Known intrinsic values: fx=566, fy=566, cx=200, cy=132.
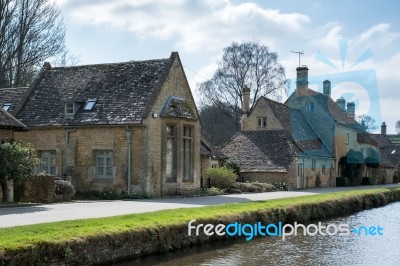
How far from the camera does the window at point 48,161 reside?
3028 centimetres

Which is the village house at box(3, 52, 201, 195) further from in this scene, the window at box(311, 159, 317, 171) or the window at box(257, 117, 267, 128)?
the window at box(311, 159, 317, 171)

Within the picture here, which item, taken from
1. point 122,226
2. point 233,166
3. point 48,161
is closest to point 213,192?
point 48,161

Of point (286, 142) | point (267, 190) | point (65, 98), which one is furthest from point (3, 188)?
point (286, 142)

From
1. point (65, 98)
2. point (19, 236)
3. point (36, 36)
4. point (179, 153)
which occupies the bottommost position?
point (19, 236)

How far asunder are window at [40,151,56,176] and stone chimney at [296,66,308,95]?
29902mm

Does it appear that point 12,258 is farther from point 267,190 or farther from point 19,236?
point 267,190

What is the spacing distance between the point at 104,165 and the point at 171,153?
3.67 metres

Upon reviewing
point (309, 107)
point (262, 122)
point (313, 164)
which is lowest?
point (313, 164)

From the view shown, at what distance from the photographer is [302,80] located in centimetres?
5378

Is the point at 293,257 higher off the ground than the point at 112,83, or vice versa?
the point at 112,83

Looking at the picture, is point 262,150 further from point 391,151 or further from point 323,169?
point 391,151

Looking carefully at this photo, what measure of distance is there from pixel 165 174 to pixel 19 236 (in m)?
17.7

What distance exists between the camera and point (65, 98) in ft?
102

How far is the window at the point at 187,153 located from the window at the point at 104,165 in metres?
4.34
